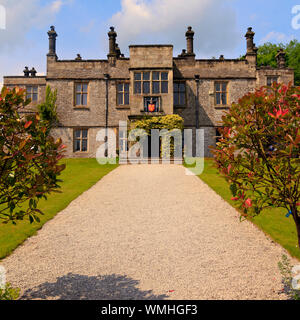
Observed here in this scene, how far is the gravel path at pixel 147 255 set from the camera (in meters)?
3.96

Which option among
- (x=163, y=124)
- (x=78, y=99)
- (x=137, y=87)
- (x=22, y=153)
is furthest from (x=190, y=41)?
(x=22, y=153)

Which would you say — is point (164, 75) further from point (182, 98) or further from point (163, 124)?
point (163, 124)

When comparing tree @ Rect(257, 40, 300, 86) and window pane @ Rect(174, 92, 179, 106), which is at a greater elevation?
tree @ Rect(257, 40, 300, 86)

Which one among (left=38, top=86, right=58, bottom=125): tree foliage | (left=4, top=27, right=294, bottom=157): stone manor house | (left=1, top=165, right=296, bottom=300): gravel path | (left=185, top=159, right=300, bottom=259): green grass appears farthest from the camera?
(left=4, top=27, right=294, bottom=157): stone manor house

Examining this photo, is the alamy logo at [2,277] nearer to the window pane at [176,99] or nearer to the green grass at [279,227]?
the green grass at [279,227]

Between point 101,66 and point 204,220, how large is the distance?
1946cm

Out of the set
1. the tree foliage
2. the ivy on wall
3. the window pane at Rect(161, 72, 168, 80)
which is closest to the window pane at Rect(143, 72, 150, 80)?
the window pane at Rect(161, 72, 168, 80)

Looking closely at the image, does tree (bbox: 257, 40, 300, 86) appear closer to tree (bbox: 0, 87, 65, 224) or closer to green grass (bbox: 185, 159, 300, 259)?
green grass (bbox: 185, 159, 300, 259)

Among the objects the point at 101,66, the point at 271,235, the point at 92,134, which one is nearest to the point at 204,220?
the point at 271,235

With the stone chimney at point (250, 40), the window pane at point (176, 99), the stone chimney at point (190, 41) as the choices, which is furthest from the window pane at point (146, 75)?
the stone chimney at point (250, 40)

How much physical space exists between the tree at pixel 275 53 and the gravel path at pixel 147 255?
35.8 metres

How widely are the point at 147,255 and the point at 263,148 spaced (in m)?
2.95

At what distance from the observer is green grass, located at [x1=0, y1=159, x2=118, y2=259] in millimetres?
5883

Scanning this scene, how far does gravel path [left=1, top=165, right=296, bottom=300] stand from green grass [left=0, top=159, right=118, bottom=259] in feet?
0.76
